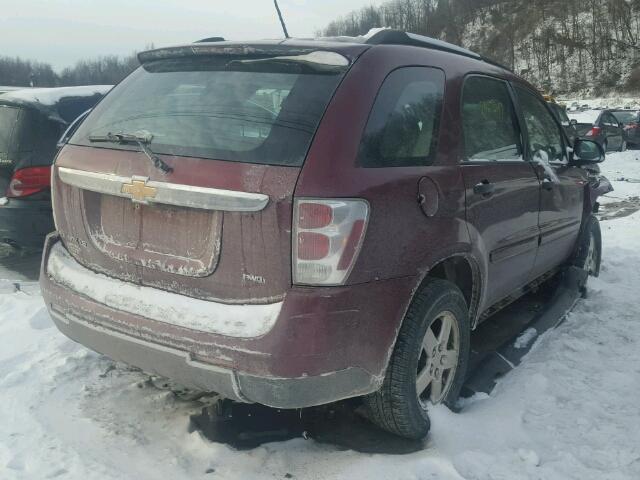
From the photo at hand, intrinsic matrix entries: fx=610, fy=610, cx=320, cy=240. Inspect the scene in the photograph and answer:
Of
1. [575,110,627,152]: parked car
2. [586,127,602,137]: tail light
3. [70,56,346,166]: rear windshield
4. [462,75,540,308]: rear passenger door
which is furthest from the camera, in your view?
[575,110,627,152]: parked car

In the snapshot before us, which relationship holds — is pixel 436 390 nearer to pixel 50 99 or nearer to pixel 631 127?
pixel 50 99

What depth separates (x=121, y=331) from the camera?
95.9 inches

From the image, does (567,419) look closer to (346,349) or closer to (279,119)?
(346,349)

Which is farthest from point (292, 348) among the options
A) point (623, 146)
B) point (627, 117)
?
point (627, 117)

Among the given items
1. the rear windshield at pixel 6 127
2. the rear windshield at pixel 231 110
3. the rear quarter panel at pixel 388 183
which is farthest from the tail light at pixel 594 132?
the rear windshield at pixel 231 110

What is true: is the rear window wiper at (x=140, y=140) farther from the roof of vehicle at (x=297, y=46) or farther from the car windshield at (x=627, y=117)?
the car windshield at (x=627, y=117)

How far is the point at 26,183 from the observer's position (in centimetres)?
503

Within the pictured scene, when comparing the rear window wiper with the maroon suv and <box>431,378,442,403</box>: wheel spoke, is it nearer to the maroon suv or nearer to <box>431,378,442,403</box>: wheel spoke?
the maroon suv

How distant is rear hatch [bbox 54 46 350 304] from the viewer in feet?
7.13

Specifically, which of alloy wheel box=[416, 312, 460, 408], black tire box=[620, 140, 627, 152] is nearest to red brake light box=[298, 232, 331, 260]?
alloy wheel box=[416, 312, 460, 408]

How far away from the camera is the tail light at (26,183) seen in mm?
5016

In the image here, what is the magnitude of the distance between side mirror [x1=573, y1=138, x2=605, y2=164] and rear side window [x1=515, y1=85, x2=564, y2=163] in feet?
0.44

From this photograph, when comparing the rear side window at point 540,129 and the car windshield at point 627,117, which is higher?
the rear side window at point 540,129

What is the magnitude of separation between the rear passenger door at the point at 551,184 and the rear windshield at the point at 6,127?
409 centimetres
